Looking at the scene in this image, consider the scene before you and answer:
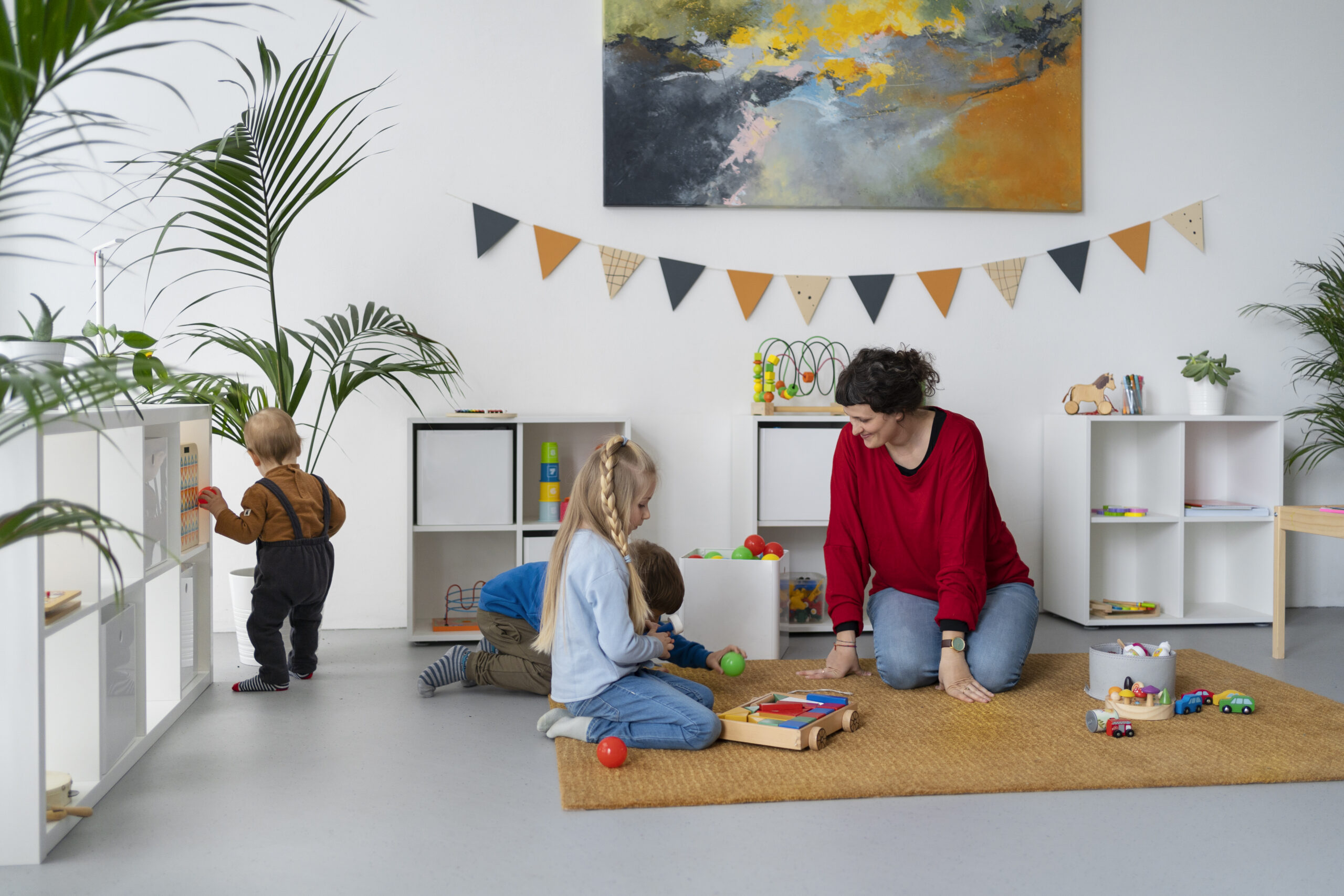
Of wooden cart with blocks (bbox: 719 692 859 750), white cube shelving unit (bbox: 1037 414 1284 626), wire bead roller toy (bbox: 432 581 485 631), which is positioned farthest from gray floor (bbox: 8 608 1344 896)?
white cube shelving unit (bbox: 1037 414 1284 626)

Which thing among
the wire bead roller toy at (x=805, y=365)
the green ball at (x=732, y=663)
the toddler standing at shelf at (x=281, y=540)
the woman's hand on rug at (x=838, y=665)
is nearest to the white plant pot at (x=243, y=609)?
the toddler standing at shelf at (x=281, y=540)

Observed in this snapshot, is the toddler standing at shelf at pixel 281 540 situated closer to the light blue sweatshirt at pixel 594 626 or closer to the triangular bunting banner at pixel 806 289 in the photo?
the light blue sweatshirt at pixel 594 626

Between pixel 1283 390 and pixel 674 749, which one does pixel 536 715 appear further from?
pixel 1283 390

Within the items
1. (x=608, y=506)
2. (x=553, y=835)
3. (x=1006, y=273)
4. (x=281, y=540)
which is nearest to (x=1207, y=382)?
(x=1006, y=273)

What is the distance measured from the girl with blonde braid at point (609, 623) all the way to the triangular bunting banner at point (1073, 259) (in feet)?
7.95

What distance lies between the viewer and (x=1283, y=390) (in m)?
4.05

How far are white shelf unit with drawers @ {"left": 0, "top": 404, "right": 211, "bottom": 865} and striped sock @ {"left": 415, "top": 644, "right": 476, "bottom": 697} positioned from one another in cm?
60

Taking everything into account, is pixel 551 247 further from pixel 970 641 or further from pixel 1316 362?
pixel 1316 362

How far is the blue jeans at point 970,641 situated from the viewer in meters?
2.63

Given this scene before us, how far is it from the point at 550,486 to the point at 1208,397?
248cm

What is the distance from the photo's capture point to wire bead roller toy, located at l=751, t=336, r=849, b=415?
373cm

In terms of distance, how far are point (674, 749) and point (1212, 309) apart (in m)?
3.06

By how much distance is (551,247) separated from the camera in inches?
146

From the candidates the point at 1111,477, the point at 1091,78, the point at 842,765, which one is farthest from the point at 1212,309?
the point at 842,765
